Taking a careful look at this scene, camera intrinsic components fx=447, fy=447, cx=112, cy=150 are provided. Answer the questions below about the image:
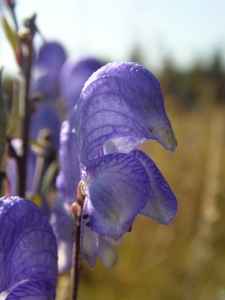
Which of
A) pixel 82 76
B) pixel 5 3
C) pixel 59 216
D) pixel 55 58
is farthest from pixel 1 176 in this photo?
pixel 55 58

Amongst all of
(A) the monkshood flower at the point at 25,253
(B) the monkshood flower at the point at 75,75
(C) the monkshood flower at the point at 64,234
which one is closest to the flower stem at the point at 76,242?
(A) the monkshood flower at the point at 25,253

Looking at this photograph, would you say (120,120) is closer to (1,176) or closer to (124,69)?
(124,69)

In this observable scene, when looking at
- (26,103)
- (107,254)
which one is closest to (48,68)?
(26,103)

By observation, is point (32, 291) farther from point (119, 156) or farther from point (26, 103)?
point (26, 103)

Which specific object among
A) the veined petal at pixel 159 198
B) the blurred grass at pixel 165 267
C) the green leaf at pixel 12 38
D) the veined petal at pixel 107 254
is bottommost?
the blurred grass at pixel 165 267

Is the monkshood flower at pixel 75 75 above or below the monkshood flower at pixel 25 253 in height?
above

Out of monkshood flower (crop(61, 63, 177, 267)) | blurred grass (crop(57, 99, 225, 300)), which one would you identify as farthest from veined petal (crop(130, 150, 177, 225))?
blurred grass (crop(57, 99, 225, 300))

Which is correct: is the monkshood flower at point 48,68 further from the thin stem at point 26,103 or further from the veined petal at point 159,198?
the veined petal at point 159,198
